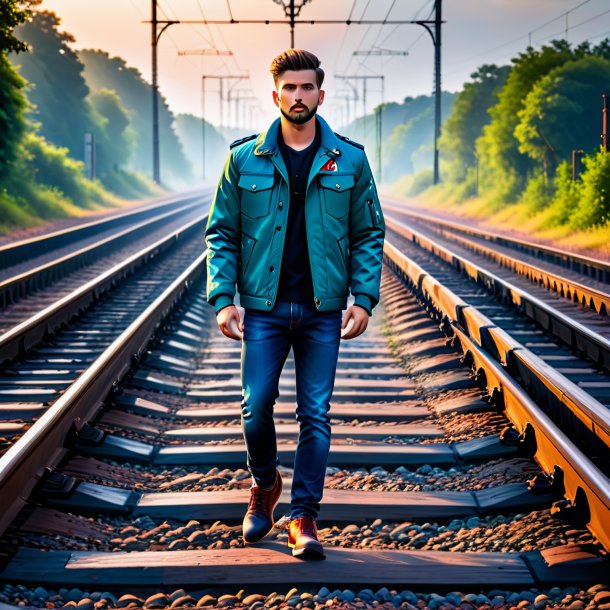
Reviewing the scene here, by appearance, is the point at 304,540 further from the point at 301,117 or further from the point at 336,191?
the point at 301,117

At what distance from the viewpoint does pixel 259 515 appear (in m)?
4.27

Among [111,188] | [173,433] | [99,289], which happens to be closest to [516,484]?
[173,433]

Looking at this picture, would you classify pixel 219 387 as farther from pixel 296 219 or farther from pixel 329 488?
pixel 296 219

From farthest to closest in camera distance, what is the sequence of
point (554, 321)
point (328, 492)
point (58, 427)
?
point (554, 321) < point (58, 427) < point (328, 492)

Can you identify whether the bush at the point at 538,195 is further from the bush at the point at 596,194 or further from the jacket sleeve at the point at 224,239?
the jacket sleeve at the point at 224,239

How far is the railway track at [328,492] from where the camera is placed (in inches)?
149

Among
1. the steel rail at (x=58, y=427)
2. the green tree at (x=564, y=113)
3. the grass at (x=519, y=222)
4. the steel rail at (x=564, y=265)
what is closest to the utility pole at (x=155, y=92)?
the grass at (x=519, y=222)

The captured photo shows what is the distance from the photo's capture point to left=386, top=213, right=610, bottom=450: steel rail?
17.5ft

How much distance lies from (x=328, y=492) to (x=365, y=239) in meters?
1.53

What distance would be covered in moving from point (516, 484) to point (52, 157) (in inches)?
1523

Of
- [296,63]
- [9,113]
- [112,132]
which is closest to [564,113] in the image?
[9,113]

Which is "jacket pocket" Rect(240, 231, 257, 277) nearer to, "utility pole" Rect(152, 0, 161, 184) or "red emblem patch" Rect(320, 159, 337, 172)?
"red emblem patch" Rect(320, 159, 337, 172)

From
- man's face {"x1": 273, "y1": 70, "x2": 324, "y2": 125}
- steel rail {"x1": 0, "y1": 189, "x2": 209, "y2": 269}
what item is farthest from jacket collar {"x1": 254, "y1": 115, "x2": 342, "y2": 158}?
steel rail {"x1": 0, "y1": 189, "x2": 209, "y2": 269}

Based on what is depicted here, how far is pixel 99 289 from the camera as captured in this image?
1300 cm
